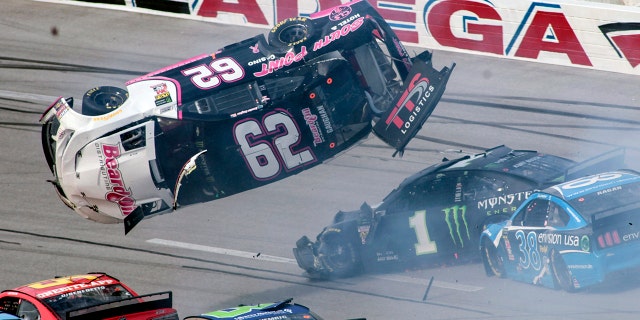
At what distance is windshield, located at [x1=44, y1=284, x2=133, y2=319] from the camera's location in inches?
448

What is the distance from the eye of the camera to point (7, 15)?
982 inches

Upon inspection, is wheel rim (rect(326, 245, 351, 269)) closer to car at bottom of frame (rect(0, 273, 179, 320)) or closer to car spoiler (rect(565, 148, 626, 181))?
car spoiler (rect(565, 148, 626, 181))

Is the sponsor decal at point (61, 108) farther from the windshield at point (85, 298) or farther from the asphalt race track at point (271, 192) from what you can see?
the windshield at point (85, 298)

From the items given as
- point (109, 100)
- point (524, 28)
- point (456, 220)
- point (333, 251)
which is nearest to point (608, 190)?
point (456, 220)

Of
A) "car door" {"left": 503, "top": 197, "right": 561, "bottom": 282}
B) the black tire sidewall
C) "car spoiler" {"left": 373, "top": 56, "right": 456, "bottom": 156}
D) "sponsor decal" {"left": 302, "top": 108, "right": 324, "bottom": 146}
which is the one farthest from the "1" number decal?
"car door" {"left": 503, "top": 197, "right": 561, "bottom": 282}

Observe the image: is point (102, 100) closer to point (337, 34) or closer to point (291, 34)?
point (291, 34)

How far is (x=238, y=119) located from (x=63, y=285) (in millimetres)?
2970

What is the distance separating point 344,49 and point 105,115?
10.1ft

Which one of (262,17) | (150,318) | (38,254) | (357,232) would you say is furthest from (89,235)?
(262,17)

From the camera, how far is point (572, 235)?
39.9ft

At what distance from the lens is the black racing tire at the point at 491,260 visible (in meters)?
13.2

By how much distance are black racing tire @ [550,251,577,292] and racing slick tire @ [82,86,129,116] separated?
5590 millimetres

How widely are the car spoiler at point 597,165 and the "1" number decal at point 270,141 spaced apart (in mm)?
3286

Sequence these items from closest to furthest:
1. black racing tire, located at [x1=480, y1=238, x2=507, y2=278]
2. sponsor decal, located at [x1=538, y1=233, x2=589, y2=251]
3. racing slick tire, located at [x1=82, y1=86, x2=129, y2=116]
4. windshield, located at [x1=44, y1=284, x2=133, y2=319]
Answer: windshield, located at [x1=44, y1=284, x2=133, y2=319] < sponsor decal, located at [x1=538, y1=233, x2=589, y2=251] < black racing tire, located at [x1=480, y1=238, x2=507, y2=278] < racing slick tire, located at [x1=82, y1=86, x2=129, y2=116]
